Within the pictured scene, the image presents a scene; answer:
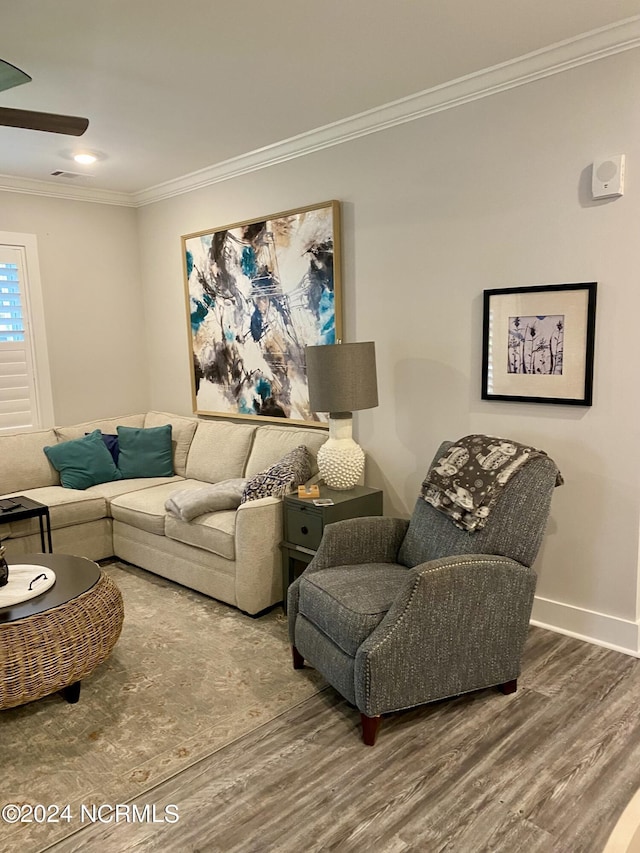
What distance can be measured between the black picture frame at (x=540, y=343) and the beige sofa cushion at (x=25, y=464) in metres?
3.06

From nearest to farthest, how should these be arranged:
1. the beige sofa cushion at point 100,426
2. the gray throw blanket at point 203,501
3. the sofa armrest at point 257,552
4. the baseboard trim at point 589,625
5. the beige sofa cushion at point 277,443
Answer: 1. the baseboard trim at point 589,625
2. the sofa armrest at point 257,552
3. the gray throw blanket at point 203,501
4. the beige sofa cushion at point 277,443
5. the beige sofa cushion at point 100,426

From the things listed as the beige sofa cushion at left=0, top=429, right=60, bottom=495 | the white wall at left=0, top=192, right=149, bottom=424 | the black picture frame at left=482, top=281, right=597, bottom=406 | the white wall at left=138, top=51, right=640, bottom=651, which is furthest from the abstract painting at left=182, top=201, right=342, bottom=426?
the beige sofa cushion at left=0, top=429, right=60, bottom=495

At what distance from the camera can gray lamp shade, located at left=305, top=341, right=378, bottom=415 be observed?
10.6 feet

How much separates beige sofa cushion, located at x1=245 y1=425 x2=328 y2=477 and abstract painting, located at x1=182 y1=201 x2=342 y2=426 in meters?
0.17

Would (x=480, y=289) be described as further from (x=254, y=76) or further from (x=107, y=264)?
(x=107, y=264)

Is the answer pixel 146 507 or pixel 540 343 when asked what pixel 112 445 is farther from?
pixel 540 343

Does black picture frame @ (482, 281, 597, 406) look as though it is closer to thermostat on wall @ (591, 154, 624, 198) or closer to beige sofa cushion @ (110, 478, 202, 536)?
thermostat on wall @ (591, 154, 624, 198)

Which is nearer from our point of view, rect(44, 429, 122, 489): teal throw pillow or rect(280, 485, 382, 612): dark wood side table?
rect(280, 485, 382, 612): dark wood side table

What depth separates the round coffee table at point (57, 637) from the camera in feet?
7.72

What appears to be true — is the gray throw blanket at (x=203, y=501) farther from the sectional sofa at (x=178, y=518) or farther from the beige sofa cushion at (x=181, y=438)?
the beige sofa cushion at (x=181, y=438)

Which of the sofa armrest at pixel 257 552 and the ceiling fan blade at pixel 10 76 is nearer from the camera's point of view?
the ceiling fan blade at pixel 10 76

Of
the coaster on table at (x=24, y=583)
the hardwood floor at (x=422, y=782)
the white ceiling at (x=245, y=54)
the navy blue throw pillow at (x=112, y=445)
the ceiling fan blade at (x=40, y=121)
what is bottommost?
the hardwood floor at (x=422, y=782)

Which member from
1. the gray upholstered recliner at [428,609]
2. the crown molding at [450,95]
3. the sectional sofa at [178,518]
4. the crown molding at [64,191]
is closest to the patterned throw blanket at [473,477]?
the gray upholstered recliner at [428,609]

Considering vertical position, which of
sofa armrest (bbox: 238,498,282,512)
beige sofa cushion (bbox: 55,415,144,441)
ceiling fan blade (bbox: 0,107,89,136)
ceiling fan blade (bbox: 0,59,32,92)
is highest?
ceiling fan blade (bbox: 0,59,32,92)
